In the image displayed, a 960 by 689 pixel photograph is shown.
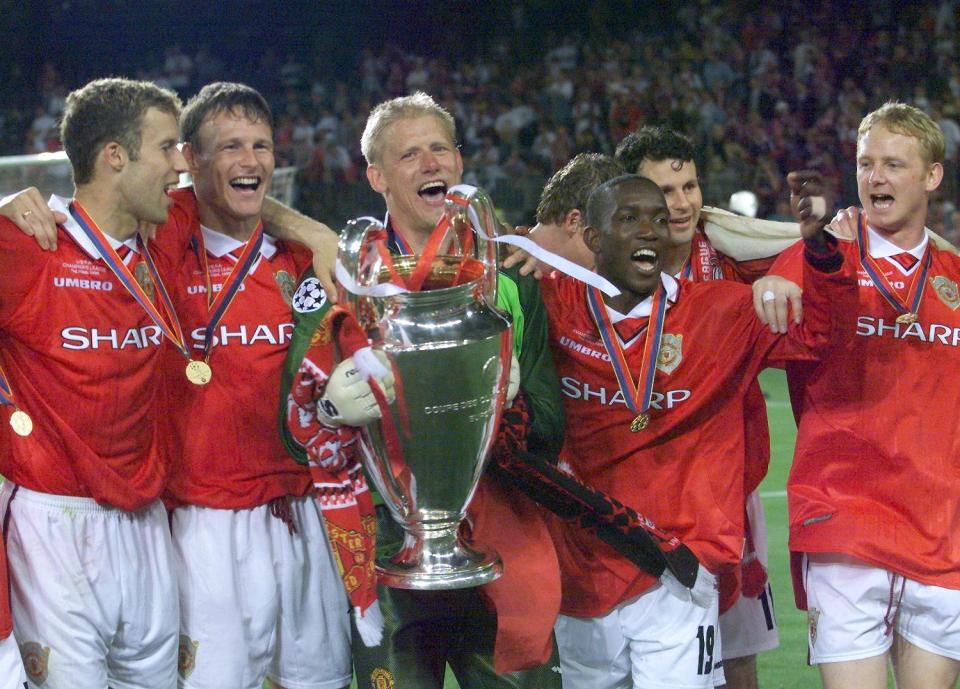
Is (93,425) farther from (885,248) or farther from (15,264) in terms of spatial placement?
(885,248)

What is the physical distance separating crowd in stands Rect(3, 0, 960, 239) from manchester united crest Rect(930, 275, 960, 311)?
9.92 meters

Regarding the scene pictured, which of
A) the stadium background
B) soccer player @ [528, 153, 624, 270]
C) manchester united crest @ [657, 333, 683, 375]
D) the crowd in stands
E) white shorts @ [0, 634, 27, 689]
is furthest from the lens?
the stadium background

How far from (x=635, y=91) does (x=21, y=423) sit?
46.9 feet

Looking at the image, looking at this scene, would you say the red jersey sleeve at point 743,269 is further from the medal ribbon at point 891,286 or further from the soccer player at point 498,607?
the soccer player at point 498,607

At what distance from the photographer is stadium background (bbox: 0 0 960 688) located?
14737 millimetres

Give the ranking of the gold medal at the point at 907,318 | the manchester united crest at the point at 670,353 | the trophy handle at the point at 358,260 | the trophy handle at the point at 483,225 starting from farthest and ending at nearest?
the gold medal at the point at 907,318 < the manchester united crest at the point at 670,353 < the trophy handle at the point at 483,225 < the trophy handle at the point at 358,260

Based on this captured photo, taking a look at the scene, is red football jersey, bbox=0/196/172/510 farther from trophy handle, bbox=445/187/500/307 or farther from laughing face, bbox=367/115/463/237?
trophy handle, bbox=445/187/500/307

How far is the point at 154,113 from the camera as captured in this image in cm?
330

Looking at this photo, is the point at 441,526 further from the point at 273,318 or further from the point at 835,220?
the point at 835,220

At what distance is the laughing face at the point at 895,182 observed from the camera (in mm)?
3445

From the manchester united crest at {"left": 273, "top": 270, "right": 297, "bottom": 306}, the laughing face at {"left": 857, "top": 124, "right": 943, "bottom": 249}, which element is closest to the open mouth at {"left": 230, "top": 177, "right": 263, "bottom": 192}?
the manchester united crest at {"left": 273, "top": 270, "right": 297, "bottom": 306}

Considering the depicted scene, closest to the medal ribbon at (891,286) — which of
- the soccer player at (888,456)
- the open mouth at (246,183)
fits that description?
the soccer player at (888,456)

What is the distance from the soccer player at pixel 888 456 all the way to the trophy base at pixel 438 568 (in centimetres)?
109

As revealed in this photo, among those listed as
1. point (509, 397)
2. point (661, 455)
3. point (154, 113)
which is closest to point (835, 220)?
point (661, 455)
